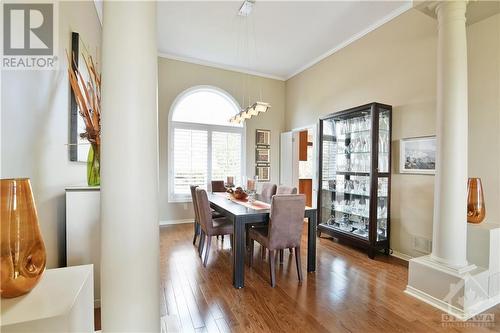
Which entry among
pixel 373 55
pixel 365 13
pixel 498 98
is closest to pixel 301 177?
pixel 373 55

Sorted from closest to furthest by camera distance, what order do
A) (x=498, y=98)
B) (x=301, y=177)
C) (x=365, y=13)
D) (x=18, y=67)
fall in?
(x=18, y=67) < (x=498, y=98) < (x=365, y=13) < (x=301, y=177)

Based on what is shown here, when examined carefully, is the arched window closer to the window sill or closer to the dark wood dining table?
the window sill

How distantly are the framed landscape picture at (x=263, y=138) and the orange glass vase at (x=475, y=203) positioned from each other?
4.02 meters

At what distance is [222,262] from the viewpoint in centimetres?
312

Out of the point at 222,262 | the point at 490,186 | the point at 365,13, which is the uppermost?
the point at 365,13

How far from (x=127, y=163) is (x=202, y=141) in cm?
440

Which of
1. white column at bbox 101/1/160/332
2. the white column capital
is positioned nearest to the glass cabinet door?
the white column capital

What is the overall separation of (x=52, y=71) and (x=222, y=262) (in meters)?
2.59

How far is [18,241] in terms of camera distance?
89 centimetres

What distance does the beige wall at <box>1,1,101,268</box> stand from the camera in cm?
128

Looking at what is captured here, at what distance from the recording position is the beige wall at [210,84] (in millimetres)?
4914

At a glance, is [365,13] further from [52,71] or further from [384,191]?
[52,71]

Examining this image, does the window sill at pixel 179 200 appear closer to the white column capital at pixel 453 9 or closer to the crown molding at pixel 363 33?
the crown molding at pixel 363 33

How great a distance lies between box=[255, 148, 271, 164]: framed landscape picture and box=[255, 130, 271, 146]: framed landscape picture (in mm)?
145
